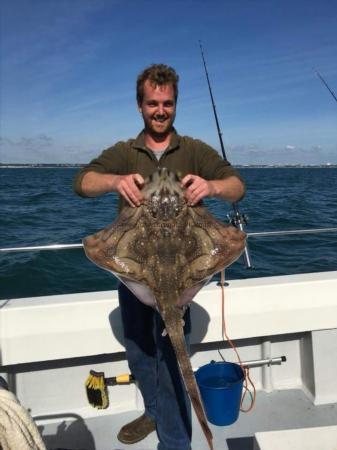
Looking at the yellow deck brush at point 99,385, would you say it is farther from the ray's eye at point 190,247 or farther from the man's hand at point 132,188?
the man's hand at point 132,188

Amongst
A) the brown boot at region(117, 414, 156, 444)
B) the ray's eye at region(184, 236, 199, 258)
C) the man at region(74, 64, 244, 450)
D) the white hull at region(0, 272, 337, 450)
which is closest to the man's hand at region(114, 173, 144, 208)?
the man at region(74, 64, 244, 450)

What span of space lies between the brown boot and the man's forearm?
2139 millimetres

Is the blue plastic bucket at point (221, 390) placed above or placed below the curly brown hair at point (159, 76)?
below

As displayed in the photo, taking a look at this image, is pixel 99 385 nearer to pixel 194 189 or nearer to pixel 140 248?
pixel 140 248

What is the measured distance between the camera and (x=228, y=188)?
2.69 metres

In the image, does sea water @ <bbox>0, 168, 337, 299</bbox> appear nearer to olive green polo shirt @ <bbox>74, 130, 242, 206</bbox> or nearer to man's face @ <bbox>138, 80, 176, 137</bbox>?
olive green polo shirt @ <bbox>74, 130, 242, 206</bbox>

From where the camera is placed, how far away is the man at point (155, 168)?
280 cm

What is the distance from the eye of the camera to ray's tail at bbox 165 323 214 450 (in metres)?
2.10

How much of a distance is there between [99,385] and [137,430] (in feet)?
1.68

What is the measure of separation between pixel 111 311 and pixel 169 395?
1028mm

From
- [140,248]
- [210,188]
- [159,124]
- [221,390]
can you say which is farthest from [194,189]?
[221,390]

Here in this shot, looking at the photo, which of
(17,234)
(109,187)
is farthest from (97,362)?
(17,234)

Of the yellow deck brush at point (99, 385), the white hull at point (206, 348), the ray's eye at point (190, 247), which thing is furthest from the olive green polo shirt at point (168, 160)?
the yellow deck brush at point (99, 385)

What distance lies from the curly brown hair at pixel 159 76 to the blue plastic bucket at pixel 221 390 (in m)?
2.51
